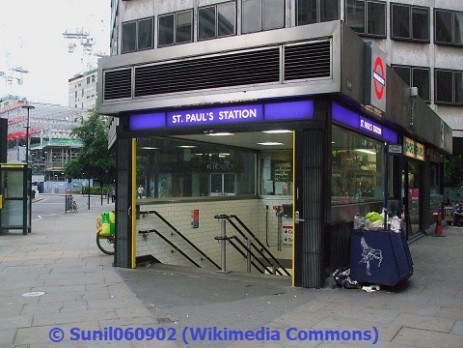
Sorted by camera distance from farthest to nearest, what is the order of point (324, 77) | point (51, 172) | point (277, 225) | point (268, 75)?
point (51, 172)
point (277, 225)
point (268, 75)
point (324, 77)

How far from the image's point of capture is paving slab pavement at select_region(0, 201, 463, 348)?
212 inches

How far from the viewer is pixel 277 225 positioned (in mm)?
13578

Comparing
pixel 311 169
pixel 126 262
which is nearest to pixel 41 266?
pixel 126 262

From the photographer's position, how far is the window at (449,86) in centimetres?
2861

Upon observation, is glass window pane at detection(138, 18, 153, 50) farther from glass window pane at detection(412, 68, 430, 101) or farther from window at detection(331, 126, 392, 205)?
window at detection(331, 126, 392, 205)

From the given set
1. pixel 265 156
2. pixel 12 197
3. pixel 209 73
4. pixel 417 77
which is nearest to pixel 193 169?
pixel 265 156

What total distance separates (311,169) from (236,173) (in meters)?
5.13

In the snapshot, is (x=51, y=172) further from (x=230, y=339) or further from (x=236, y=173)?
(x=230, y=339)

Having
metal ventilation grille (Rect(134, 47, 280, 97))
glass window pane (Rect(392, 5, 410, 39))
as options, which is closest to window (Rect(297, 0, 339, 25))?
glass window pane (Rect(392, 5, 410, 39))

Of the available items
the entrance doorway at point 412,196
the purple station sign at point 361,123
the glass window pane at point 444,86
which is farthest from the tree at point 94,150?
the purple station sign at point 361,123

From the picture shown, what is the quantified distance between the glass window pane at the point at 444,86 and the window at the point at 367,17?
4.15 m

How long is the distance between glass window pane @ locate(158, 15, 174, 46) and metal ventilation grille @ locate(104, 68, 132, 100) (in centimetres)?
1998

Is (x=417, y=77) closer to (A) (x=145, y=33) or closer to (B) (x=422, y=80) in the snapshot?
(B) (x=422, y=80)

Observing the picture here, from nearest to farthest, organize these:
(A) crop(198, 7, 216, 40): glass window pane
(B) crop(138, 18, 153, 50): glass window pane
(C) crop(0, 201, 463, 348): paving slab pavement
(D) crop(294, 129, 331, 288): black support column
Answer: (C) crop(0, 201, 463, 348): paving slab pavement
(D) crop(294, 129, 331, 288): black support column
(A) crop(198, 7, 216, 40): glass window pane
(B) crop(138, 18, 153, 50): glass window pane
